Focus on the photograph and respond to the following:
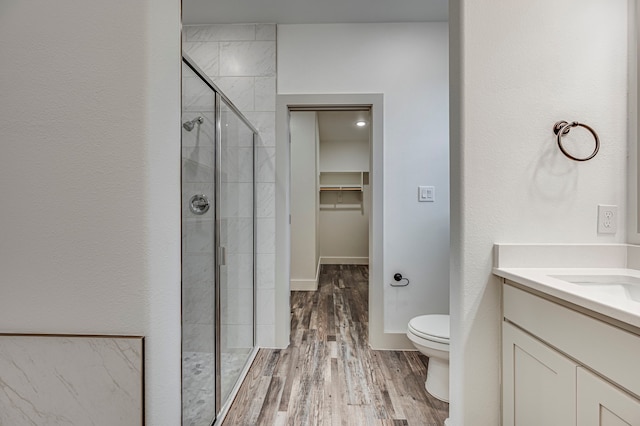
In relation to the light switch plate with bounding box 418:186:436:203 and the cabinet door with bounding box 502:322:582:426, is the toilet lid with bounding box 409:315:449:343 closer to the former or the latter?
the cabinet door with bounding box 502:322:582:426

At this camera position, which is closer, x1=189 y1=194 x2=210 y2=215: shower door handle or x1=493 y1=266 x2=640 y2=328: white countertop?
x1=493 y1=266 x2=640 y2=328: white countertop

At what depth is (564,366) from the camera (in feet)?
2.93

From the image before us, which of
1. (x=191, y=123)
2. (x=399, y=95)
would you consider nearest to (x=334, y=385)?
(x=191, y=123)

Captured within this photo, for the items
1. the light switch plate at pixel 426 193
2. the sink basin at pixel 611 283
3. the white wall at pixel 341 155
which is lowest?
the sink basin at pixel 611 283

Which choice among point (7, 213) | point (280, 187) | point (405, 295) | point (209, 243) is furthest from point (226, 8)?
point (405, 295)

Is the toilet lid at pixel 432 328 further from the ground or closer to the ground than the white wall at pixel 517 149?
closer to the ground

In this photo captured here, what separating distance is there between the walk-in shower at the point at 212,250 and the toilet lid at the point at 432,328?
43.7 inches

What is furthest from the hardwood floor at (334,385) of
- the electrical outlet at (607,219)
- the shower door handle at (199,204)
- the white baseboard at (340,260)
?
the white baseboard at (340,260)

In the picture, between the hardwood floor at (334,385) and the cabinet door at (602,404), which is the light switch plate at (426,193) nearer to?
the hardwood floor at (334,385)

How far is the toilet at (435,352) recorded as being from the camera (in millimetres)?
1692

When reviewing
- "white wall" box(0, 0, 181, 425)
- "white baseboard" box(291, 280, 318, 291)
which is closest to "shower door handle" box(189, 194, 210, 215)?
"white wall" box(0, 0, 181, 425)

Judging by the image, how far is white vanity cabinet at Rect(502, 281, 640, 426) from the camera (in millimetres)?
730

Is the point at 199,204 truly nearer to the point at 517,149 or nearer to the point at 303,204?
the point at 517,149

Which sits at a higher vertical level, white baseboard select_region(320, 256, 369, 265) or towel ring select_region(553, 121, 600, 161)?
towel ring select_region(553, 121, 600, 161)
